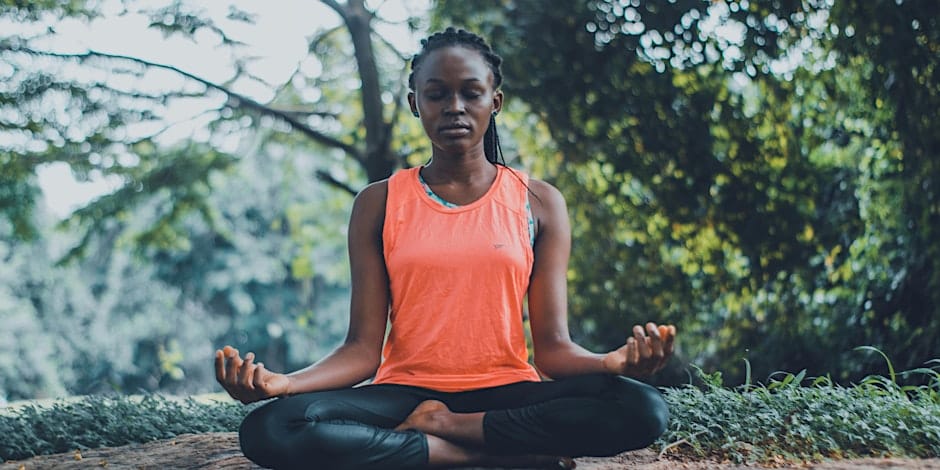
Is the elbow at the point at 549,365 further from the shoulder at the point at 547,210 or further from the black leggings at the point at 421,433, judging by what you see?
the shoulder at the point at 547,210

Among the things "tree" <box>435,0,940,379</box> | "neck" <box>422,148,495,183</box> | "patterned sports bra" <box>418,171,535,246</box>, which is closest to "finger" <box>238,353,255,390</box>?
"patterned sports bra" <box>418,171,535,246</box>

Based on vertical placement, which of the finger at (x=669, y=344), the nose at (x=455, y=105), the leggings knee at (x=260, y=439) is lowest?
the leggings knee at (x=260, y=439)

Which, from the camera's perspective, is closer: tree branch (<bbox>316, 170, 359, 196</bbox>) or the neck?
the neck

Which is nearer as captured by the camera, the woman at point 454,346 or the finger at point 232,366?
the finger at point 232,366

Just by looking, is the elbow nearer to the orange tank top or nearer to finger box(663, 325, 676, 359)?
the orange tank top

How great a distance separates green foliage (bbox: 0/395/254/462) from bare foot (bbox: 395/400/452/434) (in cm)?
171

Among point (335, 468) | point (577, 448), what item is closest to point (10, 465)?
point (335, 468)

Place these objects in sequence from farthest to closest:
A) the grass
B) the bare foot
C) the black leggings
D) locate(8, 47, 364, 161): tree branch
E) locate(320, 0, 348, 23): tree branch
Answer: locate(320, 0, 348, 23): tree branch
locate(8, 47, 364, 161): tree branch
the grass
the bare foot
the black leggings

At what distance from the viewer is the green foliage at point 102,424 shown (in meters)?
3.89

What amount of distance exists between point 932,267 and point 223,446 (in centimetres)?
363

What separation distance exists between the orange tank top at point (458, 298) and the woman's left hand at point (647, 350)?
1.77ft

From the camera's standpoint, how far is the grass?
3205 millimetres

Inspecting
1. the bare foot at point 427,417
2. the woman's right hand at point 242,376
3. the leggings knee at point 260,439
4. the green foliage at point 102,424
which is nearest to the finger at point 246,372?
the woman's right hand at point 242,376

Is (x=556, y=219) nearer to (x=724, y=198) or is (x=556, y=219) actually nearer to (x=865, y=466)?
(x=865, y=466)
